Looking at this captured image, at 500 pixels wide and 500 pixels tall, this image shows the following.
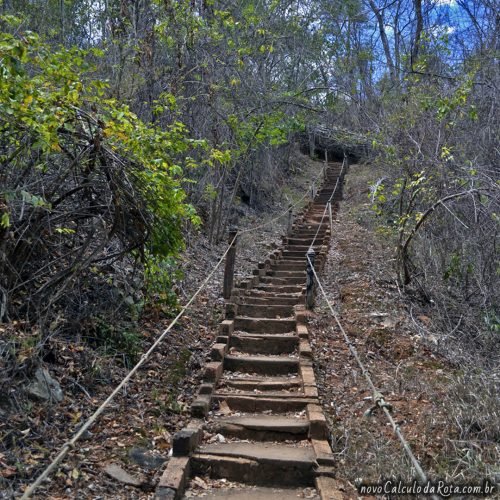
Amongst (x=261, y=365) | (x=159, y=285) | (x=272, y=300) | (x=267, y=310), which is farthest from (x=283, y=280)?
(x=261, y=365)

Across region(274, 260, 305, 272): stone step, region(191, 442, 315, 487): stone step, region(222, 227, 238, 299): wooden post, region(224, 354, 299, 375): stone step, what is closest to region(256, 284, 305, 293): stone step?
region(222, 227, 238, 299): wooden post

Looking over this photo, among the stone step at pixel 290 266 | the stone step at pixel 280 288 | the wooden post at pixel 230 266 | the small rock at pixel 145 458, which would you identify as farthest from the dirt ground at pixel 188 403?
the stone step at pixel 290 266

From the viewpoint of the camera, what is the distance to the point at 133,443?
5.07 metres

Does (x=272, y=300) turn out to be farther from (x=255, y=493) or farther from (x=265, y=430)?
(x=255, y=493)

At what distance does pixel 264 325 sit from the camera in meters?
8.35

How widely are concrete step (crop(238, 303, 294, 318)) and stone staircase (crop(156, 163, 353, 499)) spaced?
2 centimetres

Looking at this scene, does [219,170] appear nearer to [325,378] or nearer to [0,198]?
[325,378]

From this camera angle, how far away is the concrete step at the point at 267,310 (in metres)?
8.88

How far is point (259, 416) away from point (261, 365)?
1.24 metres

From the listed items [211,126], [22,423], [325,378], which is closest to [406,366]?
[325,378]

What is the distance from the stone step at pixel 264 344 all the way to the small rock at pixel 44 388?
3.03 m

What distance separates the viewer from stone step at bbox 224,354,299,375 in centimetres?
713

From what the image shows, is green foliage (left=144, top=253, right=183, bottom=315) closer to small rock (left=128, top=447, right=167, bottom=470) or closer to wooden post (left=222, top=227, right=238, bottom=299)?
wooden post (left=222, top=227, right=238, bottom=299)

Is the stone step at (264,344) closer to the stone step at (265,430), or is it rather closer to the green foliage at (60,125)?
the green foliage at (60,125)
